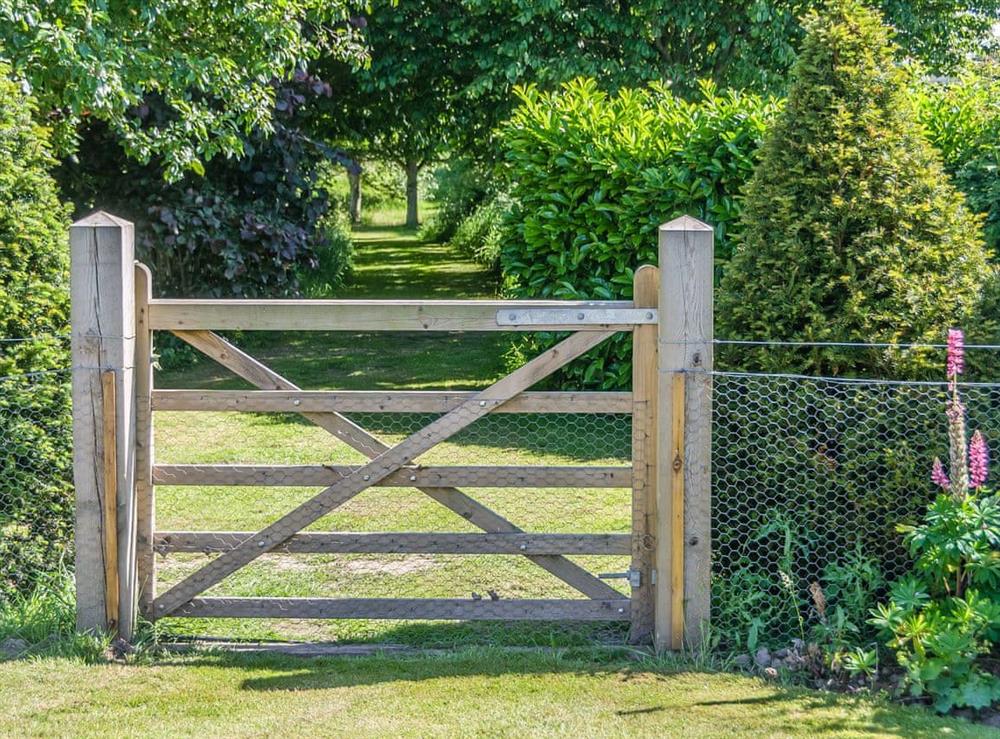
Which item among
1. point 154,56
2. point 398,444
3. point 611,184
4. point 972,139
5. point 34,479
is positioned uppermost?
point 154,56

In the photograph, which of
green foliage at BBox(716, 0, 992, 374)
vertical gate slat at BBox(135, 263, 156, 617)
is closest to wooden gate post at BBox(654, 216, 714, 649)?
green foliage at BBox(716, 0, 992, 374)

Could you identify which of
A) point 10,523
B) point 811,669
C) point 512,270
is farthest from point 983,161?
point 10,523

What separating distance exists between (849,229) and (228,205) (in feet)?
31.6

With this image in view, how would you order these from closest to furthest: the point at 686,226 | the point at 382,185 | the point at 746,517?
1. the point at 686,226
2. the point at 746,517
3. the point at 382,185

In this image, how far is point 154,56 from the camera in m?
9.14

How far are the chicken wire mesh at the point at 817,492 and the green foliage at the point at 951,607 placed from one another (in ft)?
0.82

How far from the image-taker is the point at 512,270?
1102 cm

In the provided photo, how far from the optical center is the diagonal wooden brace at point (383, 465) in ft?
16.8

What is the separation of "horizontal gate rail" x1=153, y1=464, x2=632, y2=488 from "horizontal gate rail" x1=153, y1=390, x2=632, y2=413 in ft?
0.91

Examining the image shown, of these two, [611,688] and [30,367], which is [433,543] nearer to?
[611,688]

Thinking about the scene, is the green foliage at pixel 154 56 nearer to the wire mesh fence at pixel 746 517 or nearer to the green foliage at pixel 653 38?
the wire mesh fence at pixel 746 517

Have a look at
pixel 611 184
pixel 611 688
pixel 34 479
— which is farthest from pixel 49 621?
pixel 611 184

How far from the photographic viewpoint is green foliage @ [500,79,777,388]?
31.9 ft

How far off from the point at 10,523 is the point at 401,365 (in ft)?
25.6
